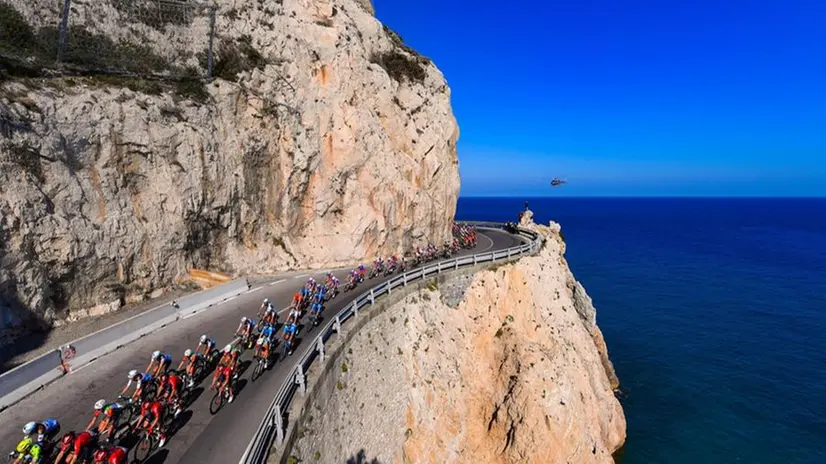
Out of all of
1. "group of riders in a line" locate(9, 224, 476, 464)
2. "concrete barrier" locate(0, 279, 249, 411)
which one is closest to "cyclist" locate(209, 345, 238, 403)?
"group of riders in a line" locate(9, 224, 476, 464)

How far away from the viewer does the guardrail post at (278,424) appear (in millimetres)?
8945

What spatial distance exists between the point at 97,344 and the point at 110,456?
758 centimetres

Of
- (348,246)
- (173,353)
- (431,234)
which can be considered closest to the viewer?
(173,353)

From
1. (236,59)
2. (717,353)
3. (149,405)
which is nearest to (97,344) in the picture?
(149,405)

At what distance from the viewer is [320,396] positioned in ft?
38.9

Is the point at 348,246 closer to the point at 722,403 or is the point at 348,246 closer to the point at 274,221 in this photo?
the point at 274,221

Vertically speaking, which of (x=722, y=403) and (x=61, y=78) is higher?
(x=61, y=78)

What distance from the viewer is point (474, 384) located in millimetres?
21078

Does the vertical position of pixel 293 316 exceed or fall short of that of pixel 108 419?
it exceeds it

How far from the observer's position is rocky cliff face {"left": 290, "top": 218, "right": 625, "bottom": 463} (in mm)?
14266

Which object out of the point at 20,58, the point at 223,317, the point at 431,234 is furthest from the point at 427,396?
the point at 20,58

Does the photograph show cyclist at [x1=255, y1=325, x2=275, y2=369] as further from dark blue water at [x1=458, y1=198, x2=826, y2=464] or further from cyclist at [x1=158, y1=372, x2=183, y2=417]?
dark blue water at [x1=458, y1=198, x2=826, y2=464]

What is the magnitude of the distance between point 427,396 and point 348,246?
40.9 feet

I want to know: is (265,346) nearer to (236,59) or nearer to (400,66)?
(236,59)
